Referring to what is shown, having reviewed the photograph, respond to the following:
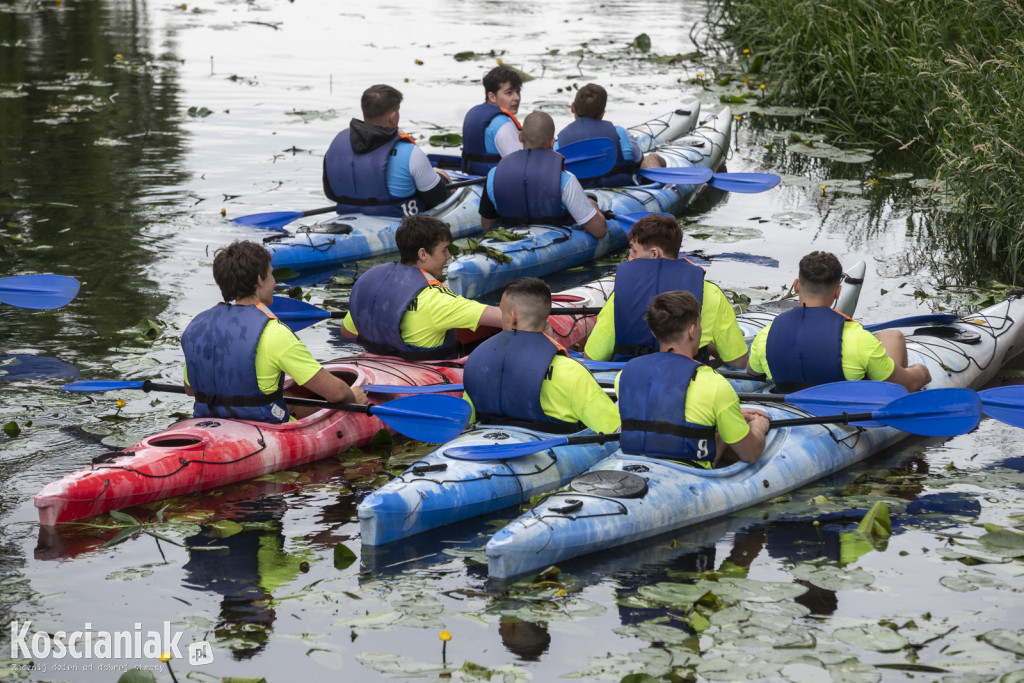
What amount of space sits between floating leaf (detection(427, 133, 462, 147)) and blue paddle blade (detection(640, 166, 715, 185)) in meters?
3.47

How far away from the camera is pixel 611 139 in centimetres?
1028

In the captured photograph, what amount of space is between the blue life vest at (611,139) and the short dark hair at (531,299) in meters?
4.78

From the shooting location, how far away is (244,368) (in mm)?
6059

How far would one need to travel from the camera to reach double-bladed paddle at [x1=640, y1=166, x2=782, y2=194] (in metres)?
10.2

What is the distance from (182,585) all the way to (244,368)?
1274mm

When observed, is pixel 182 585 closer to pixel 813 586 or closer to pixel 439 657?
pixel 439 657

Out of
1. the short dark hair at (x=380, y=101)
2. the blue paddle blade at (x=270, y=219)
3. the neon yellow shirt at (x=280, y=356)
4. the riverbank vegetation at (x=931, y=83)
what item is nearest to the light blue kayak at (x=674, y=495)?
the neon yellow shirt at (x=280, y=356)

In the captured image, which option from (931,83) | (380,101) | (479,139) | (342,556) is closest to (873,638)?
(342,556)

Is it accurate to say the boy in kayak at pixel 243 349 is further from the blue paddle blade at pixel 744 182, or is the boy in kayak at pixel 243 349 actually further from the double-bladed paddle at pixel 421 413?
the blue paddle blade at pixel 744 182

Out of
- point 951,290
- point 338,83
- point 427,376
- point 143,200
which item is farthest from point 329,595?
point 338,83

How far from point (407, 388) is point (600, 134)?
4.42 m

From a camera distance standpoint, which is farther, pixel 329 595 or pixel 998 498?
pixel 998 498

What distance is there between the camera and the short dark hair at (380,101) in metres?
9.33

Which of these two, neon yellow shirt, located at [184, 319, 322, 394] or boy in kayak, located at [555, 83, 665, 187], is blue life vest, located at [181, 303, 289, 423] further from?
boy in kayak, located at [555, 83, 665, 187]
